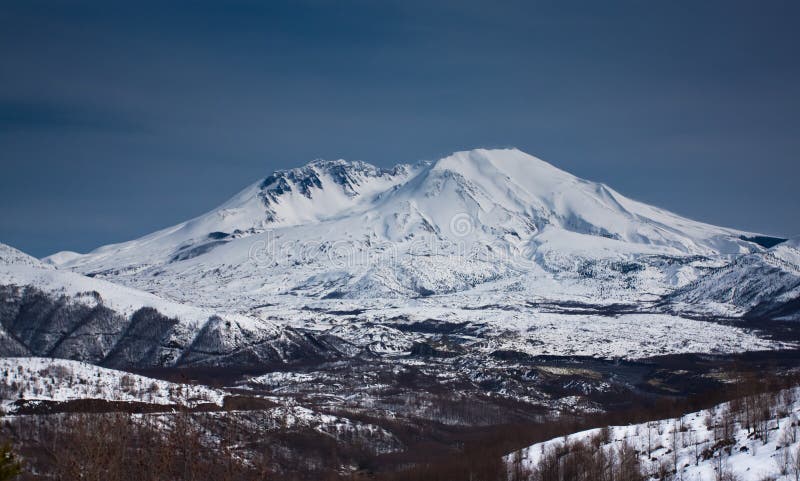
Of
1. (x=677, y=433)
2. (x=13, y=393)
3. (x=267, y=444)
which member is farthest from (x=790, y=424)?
(x=13, y=393)

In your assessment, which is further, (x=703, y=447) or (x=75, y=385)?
(x=75, y=385)

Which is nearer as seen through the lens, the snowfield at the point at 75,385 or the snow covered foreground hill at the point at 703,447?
the snow covered foreground hill at the point at 703,447

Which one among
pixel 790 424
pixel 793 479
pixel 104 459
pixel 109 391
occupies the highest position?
pixel 109 391

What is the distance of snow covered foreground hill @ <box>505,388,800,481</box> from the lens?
6188 centimetres

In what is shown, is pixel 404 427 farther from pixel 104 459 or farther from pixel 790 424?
pixel 104 459

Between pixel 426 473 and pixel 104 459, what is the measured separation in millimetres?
72328

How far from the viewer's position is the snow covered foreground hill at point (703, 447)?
61.9m

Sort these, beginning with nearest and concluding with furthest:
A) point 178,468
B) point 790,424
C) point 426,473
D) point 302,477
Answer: point 178,468
point 790,424
point 426,473
point 302,477

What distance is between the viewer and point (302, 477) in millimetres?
130375

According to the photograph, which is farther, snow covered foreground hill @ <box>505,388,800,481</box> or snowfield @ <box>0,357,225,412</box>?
snowfield @ <box>0,357,225,412</box>

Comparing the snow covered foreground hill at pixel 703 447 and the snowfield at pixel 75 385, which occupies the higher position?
the snowfield at pixel 75 385

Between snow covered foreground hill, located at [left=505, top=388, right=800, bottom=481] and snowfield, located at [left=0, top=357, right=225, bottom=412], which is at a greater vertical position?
snowfield, located at [left=0, top=357, right=225, bottom=412]

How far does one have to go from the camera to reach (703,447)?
7275 cm

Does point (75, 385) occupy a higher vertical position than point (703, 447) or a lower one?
higher
